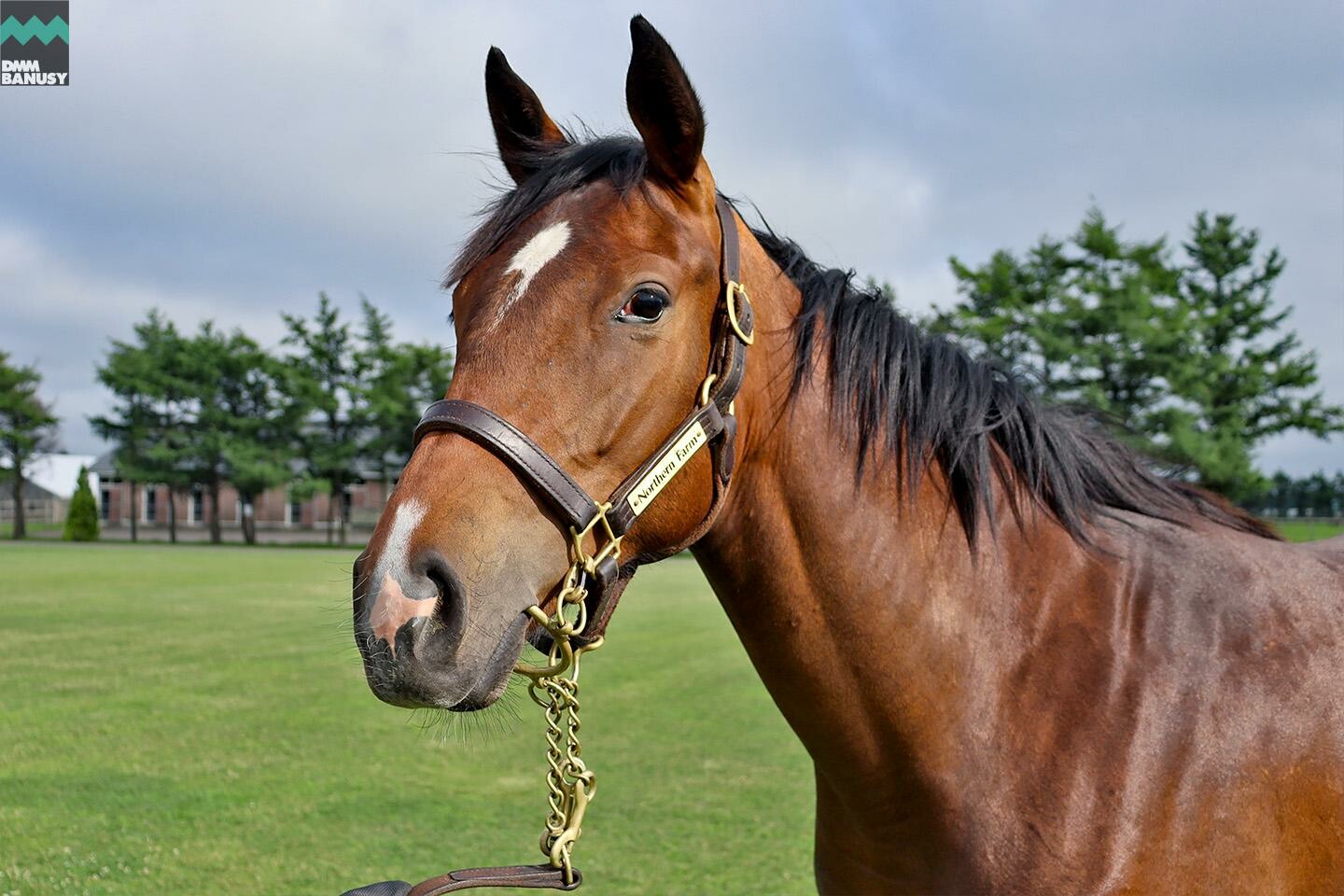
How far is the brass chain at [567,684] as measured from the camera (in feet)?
5.55

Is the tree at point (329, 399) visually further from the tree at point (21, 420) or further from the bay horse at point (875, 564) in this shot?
the bay horse at point (875, 564)

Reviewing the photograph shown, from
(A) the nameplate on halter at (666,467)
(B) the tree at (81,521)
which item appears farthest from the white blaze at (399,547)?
(B) the tree at (81,521)

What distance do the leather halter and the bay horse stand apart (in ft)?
0.07

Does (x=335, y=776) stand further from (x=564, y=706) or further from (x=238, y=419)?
(x=238, y=419)

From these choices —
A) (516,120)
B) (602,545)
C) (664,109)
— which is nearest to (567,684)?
(602,545)

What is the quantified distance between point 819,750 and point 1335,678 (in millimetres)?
1134

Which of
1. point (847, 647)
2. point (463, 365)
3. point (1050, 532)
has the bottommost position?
point (847, 647)

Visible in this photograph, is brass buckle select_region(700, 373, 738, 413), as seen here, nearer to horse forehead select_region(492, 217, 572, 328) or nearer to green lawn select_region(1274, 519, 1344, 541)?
horse forehead select_region(492, 217, 572, 328)

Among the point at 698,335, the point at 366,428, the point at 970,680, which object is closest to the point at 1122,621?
the point at 970,680

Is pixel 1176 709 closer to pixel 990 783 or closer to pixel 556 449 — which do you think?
pixel 990 783

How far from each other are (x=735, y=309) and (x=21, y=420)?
66728mm

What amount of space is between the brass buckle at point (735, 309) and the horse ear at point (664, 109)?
25 centimetres

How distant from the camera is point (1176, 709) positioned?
1.97m

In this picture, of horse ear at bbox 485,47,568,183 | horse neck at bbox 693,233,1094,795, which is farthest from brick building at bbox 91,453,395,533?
horse neck at bbox 693,233,1094,795
